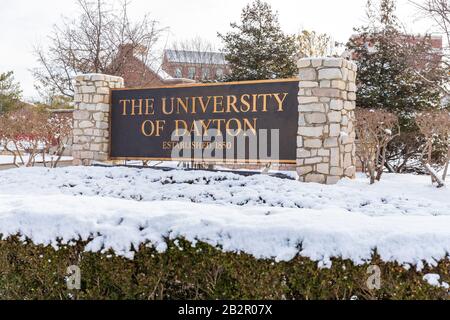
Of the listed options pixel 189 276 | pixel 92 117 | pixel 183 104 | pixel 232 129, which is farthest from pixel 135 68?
pixel 189 276

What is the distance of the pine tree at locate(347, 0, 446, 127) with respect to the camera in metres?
15.9

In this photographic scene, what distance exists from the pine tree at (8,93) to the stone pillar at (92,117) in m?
21.5

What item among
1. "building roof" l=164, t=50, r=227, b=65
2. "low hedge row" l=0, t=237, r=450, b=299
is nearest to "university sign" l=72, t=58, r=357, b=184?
"low hedge row" l=0, t=237, r=450, b=299

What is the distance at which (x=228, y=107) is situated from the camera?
930 cm

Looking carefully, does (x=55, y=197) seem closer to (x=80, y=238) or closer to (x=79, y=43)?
(x=80, y=238)

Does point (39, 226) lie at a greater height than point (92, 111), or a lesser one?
lesser

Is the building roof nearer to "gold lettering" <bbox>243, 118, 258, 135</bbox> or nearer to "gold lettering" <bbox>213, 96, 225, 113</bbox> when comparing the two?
"gold lettering" <bbox>213, 96, 225, 113</bbox>

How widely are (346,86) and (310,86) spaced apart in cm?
75

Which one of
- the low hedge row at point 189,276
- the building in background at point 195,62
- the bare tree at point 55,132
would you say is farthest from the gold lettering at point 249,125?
the building in background at point 195,62

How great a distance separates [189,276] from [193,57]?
31.5 meters

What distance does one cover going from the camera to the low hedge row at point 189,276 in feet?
8.94
